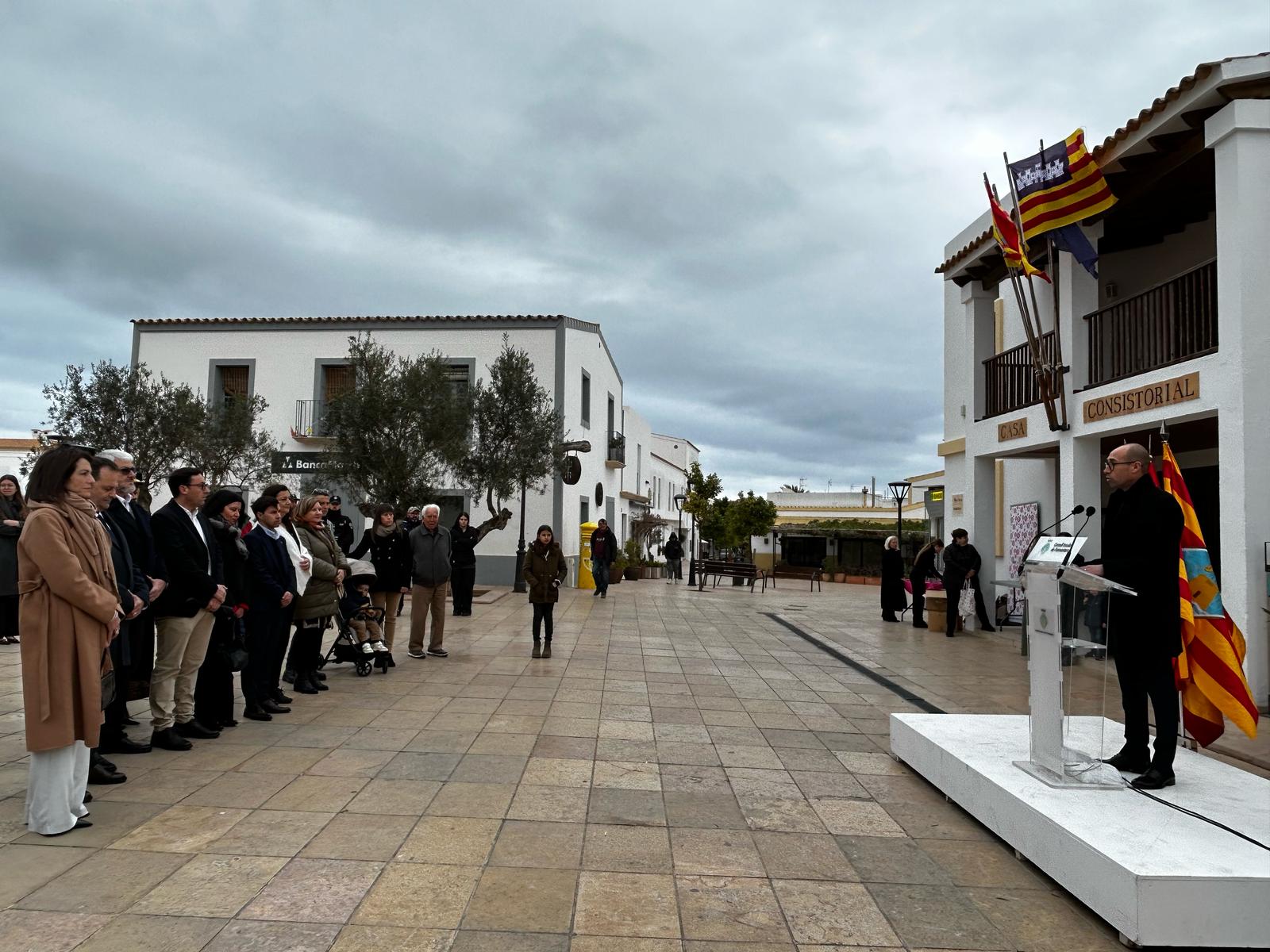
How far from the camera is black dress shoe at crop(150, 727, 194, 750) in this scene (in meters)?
5.54

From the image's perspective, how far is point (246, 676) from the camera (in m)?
6.56

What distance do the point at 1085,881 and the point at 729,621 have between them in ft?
39.7

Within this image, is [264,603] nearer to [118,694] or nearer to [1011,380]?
[118,694]

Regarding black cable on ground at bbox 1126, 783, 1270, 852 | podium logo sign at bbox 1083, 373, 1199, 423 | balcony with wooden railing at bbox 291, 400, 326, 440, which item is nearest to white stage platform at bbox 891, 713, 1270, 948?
black cable on ground at bbox 1126, 783, 1270, 852

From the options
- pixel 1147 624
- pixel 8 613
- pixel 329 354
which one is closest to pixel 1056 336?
pixel 1147 624

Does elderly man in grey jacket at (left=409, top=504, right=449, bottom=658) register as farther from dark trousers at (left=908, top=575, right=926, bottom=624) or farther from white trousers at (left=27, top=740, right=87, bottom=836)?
dark trousers at (left=908, top=575, right=926, bottom=624)

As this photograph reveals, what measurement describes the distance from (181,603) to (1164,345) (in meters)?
10.3

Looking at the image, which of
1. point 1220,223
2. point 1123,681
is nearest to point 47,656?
point 1123,681

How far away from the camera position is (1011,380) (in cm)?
1411

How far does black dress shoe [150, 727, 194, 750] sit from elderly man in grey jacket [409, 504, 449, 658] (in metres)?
4.20

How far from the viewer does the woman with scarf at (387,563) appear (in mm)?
9500

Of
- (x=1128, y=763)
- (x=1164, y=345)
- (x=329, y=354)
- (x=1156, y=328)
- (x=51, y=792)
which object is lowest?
(x=51, y=792)

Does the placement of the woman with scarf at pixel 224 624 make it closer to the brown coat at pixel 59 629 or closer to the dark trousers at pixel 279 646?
the dark trousers at pixel 279 646

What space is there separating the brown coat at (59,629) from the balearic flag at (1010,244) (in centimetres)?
1049
